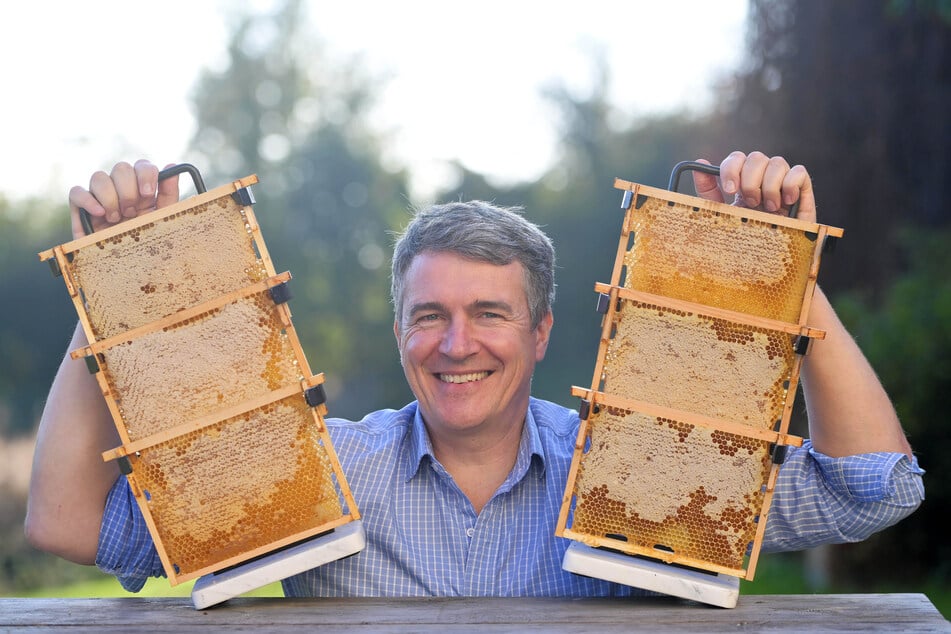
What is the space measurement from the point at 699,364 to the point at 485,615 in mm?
906

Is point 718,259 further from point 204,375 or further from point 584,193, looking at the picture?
point 584,193

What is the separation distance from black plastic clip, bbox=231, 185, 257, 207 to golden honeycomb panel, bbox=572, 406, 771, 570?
115 cm

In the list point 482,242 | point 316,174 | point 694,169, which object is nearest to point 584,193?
point 316,174

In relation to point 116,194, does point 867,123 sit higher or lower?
lower

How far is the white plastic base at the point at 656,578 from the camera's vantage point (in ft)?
8.56

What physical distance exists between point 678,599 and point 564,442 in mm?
1007

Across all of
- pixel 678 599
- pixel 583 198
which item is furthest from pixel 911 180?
pixel 583 198

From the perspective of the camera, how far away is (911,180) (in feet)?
36.3

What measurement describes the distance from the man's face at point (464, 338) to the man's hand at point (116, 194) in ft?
3.16

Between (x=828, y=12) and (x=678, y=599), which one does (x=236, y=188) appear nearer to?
(x=678, y=599)

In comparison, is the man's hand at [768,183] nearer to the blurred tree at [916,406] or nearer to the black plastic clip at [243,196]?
the black plastic clip at [243,196]

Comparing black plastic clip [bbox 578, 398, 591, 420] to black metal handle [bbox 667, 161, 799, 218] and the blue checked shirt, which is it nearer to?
black metal handle [bbox 667, 161, 799, 218]

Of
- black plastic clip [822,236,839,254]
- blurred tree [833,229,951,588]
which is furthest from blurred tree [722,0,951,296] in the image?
black plastic clip [822,236,839,254]

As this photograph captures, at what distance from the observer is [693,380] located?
2.69m
